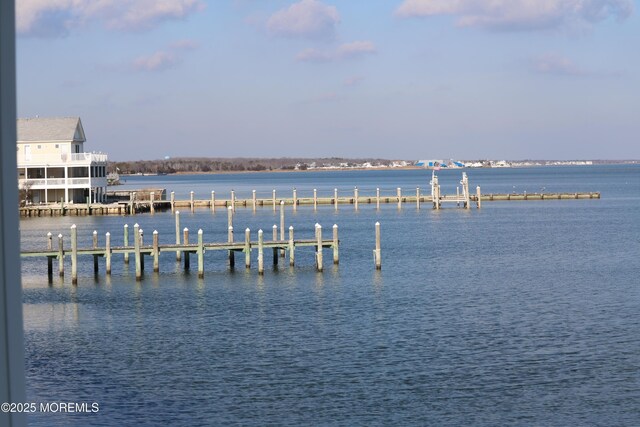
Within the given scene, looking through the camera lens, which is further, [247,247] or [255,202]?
[255,202]

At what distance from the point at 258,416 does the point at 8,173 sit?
46.8 feet

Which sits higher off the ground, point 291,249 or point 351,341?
point 291,249

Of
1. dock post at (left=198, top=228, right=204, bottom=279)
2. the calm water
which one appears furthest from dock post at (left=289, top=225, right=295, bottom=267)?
dock post at (left=198, top=228, right=204, bottom=279)

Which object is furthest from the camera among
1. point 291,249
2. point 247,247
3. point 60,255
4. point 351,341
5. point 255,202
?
point 255,202

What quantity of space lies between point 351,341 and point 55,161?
58483 mm

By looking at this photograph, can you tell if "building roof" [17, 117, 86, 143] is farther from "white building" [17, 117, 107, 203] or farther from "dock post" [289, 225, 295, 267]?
"dock post" [289, 225, 295, 267]

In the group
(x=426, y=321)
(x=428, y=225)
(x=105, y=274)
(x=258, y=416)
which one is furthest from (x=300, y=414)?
(x=428, y=225)

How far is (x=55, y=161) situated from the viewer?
77.9m

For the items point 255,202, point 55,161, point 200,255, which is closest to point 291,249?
→ point 200,255

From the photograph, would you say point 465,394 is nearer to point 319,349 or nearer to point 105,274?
point 319,349

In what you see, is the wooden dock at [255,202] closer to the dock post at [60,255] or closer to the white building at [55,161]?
the white building at [55,161]

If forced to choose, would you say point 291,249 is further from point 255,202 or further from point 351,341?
point 255,202

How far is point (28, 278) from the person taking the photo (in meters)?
39.2

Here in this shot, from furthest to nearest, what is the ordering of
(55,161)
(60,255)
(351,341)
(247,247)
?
1. (55,161)
2. (247,247)
3. (60,255)
4. (351,341)
